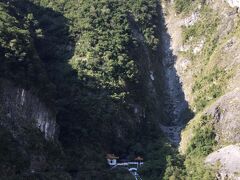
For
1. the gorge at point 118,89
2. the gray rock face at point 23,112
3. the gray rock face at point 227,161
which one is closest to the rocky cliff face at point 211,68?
the gray rock face at point 227,161

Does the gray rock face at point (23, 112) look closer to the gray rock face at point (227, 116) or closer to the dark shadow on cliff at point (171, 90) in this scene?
the gray rock face at point (227, 116)

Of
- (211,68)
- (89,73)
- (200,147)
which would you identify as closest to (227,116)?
(200,147)

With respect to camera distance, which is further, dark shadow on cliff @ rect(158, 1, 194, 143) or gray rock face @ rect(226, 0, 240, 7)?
gray rock face @ rect(226, 0, 240, 7)

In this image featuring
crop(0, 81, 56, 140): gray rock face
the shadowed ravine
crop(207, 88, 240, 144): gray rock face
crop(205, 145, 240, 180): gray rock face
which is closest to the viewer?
crop(0, 81, 56, 140): gray rock face

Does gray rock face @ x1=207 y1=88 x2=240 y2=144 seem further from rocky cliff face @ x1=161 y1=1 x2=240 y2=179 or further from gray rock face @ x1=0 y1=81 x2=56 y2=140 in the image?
gray rock face @ x1=0 y1=81 x2=56 y2=140

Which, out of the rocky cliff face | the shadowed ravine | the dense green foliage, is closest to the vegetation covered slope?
the shadowed ravine

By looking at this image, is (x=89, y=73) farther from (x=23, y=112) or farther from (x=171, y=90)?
(x=171, y=90)

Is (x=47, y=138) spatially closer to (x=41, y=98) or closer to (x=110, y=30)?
(x=41, y=98)
